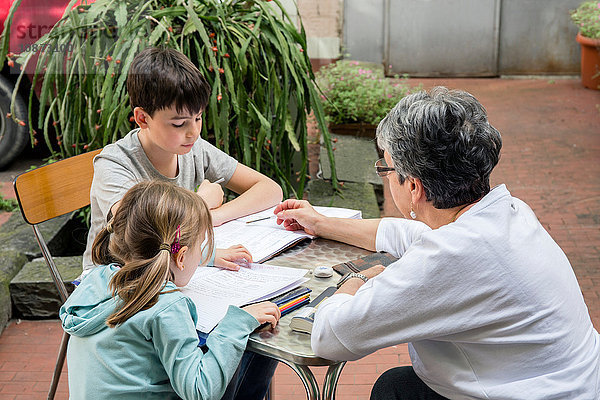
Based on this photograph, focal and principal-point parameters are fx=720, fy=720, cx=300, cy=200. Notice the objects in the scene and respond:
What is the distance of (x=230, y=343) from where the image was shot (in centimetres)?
163

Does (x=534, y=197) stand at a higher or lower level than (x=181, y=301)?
lower

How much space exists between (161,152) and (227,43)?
1475 millimetres

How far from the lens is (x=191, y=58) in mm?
3809

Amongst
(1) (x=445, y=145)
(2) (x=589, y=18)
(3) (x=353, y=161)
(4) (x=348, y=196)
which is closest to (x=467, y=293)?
(1) (x=445, y=145)

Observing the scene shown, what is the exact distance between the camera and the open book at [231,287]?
1.77 meters

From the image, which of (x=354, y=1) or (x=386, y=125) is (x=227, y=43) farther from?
(x=354, y=1)

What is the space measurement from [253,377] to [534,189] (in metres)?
3.94

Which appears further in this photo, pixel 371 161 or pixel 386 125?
pixel 371 161

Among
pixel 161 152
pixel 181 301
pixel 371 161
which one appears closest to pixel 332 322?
pixel 181 301

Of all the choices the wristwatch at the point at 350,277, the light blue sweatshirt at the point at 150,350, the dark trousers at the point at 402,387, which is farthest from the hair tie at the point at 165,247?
the dark trousers at the point at 402,387

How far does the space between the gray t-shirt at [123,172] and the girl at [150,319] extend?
605mm

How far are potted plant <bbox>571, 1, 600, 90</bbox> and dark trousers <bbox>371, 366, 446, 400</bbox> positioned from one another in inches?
272

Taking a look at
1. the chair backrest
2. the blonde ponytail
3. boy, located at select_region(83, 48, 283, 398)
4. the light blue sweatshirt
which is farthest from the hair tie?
the chair backrest

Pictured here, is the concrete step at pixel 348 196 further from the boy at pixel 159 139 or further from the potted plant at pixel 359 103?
the boy at pixel 159 139
